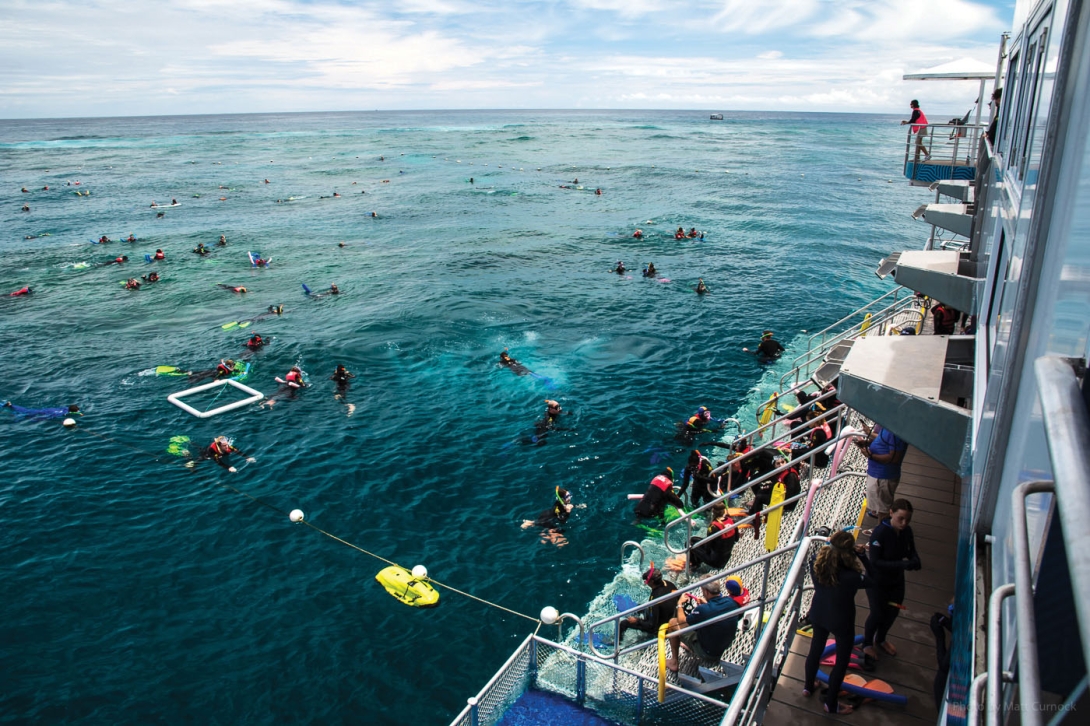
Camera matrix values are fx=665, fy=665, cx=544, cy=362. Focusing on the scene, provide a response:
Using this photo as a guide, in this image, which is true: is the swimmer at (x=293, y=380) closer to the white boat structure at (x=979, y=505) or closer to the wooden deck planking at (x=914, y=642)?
the white boat structure at (x=979, y=505)

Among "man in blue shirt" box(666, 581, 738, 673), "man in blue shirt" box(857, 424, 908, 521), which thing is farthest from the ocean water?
"man in blue shirt" box(857, 424, 908, 521)

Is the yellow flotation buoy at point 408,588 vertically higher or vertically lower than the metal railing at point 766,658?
lower

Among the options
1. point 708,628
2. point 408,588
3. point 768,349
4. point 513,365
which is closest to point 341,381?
point 513,365

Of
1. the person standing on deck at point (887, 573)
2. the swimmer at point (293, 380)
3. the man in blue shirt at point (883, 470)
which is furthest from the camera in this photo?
the swimmer at point (293, 380)

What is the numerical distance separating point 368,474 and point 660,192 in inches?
2700

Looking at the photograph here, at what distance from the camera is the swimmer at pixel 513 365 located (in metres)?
28.5

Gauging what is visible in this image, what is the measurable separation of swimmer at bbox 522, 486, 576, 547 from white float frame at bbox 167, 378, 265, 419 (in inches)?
523

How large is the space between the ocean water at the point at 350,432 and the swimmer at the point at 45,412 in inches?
19.3

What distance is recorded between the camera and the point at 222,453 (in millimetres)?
21750

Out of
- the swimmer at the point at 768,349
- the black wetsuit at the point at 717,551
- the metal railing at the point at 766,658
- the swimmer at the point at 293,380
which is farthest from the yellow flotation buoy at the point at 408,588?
the swimmer at the point at 768,349

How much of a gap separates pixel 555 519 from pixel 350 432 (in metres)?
9.21

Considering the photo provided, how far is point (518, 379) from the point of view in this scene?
27812mm

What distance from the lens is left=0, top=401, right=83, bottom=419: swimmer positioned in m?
25.4

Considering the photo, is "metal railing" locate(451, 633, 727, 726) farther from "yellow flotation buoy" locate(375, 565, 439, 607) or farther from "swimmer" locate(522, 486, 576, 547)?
"swimmer" locate(522, 486, 576, 547)
